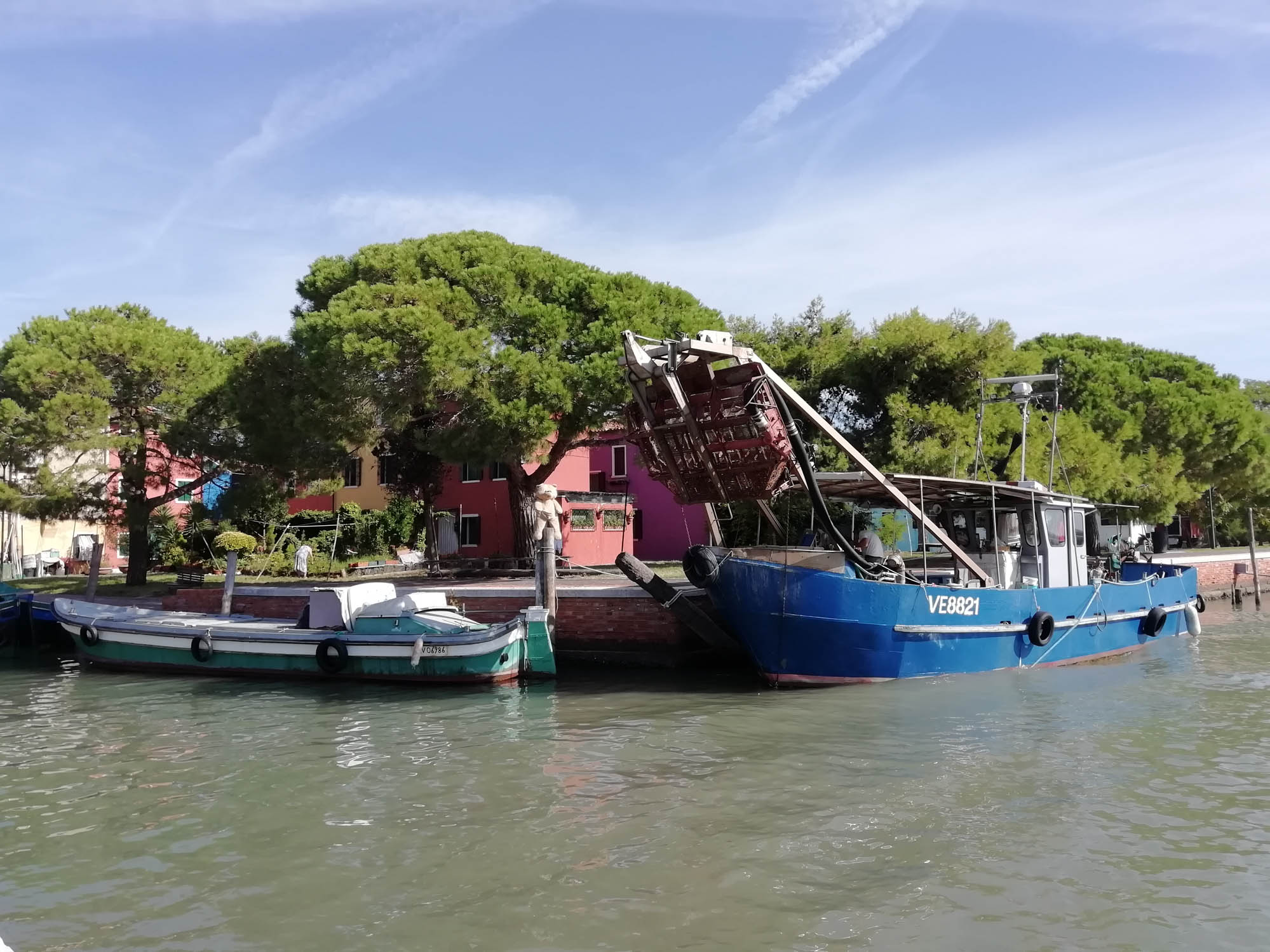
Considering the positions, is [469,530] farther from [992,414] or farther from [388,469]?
[992,414]

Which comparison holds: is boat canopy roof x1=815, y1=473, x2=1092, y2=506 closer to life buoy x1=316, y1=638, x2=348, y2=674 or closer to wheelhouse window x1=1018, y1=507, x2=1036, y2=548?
wheelhouse window x1=1018, y1=507, x2=1036, y2=548

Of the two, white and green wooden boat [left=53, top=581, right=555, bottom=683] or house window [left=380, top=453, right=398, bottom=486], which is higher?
house window [left=380, top=453, right=398, bottom=486]

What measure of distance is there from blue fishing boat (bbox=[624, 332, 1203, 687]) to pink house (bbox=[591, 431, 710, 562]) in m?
16.3

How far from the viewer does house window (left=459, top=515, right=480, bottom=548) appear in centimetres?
3162

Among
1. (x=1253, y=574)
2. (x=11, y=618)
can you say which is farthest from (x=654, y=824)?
(x=1253, y=574)

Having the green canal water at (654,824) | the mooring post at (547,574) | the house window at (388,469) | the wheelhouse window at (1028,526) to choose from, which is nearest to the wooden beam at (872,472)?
the wheelhouse window at (1028,526)

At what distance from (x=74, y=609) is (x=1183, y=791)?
19.5 metres

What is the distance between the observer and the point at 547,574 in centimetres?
1582

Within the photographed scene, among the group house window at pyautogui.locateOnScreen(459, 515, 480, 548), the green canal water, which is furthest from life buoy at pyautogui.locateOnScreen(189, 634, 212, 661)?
house window at pyautogui.locateOnScreen(459, 515, 480, 548)

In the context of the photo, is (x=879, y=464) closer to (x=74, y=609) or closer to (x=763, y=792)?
(x=763, y=792)

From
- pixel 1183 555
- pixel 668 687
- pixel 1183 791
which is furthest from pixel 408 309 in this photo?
pixel 1183 555

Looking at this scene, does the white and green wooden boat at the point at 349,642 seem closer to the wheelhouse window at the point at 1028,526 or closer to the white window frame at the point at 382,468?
the wheelhouse window at the point at 1028,526

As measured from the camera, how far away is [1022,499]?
631 inches

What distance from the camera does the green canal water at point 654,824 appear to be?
5758 mm
